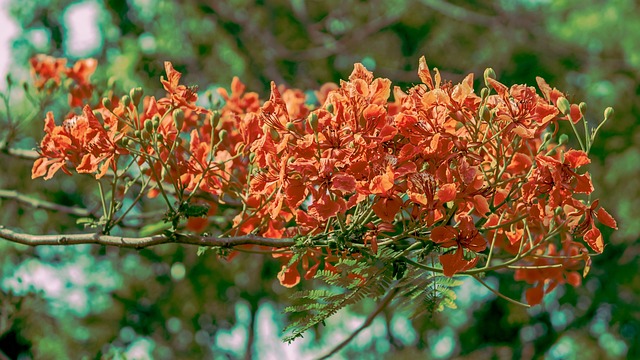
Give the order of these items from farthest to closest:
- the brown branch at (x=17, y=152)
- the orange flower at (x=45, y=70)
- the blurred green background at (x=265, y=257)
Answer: the blurred green background at (x=265, y=257) → the orange flower at (x=45, y=70) → the brown branch at (x=17, y=152)

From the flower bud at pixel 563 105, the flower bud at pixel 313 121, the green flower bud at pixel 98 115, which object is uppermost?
the flower bud at pixel 313 121

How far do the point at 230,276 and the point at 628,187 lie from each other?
4.31 metres

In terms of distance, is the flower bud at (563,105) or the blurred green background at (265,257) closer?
the flower bud at (563,105)

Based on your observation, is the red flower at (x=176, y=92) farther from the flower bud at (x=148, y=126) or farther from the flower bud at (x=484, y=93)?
the flower bud at (x=484, y=93)

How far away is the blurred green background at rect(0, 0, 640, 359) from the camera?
9594 millimetres

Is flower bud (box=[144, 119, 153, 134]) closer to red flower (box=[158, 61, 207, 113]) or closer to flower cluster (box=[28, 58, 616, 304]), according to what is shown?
flower cluster (box=[28, 58, 616, 304])

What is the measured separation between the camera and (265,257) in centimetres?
941

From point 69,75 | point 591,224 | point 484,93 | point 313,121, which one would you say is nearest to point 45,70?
point 69,75

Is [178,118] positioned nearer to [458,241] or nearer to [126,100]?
[126,100]

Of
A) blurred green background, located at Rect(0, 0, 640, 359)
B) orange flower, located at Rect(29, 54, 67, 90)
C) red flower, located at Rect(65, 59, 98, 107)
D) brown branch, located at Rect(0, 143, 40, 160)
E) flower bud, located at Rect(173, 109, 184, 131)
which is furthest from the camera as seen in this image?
blurred green background, located at Rect(0, 0, 640, 359)

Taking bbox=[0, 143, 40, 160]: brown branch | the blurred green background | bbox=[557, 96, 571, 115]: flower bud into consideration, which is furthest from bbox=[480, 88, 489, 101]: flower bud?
the blurred green background

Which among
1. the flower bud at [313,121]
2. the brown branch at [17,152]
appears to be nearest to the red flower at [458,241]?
the flower bud at [313,121]

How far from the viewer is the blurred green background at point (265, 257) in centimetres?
959

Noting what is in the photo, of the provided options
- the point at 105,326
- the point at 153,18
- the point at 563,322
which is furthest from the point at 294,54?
the point at 563,322
